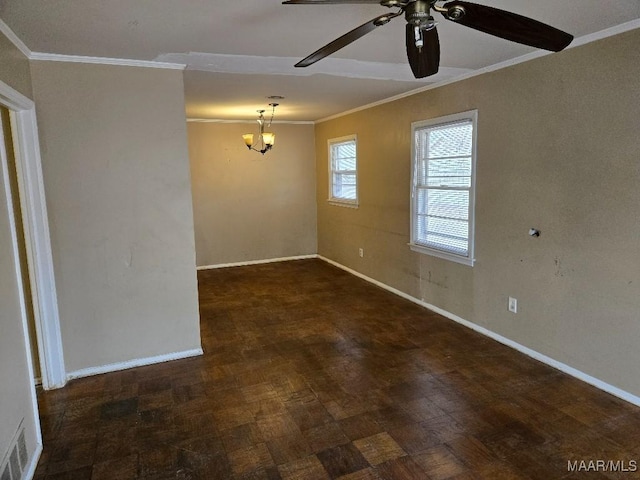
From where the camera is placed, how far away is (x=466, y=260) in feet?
12.6

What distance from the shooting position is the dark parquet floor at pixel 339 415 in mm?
2113

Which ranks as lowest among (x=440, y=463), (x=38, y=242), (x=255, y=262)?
(x=440, y=463)

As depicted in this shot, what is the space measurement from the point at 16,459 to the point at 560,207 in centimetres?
347

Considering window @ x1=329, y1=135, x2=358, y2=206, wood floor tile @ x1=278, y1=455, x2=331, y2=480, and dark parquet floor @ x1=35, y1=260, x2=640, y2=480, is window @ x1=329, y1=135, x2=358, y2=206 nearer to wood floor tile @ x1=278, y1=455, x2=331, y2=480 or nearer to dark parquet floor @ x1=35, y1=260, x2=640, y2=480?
dark parquet floor @ x1=35, y1=260, x2=640, y2=480

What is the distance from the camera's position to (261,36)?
2559 millimetres

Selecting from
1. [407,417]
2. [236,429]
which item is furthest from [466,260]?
[236,429]

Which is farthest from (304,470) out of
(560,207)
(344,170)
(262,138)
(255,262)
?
(255,262)

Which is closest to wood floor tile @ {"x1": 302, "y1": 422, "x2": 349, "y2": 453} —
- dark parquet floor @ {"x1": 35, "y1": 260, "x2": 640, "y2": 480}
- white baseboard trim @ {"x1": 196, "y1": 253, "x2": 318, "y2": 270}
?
dark parquet floor @ {"x1": 35, "y1": 260, "x2": 640, "y2": 480}

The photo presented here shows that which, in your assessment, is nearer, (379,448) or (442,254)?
(379,448)

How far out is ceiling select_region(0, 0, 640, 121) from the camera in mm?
2129

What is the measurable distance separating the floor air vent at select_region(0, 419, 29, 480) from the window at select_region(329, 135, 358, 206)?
447 centimetres

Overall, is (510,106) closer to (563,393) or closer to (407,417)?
(563,393)

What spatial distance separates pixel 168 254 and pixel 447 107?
2.80 metres

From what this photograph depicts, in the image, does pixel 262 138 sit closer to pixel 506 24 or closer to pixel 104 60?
pixel 104 60
